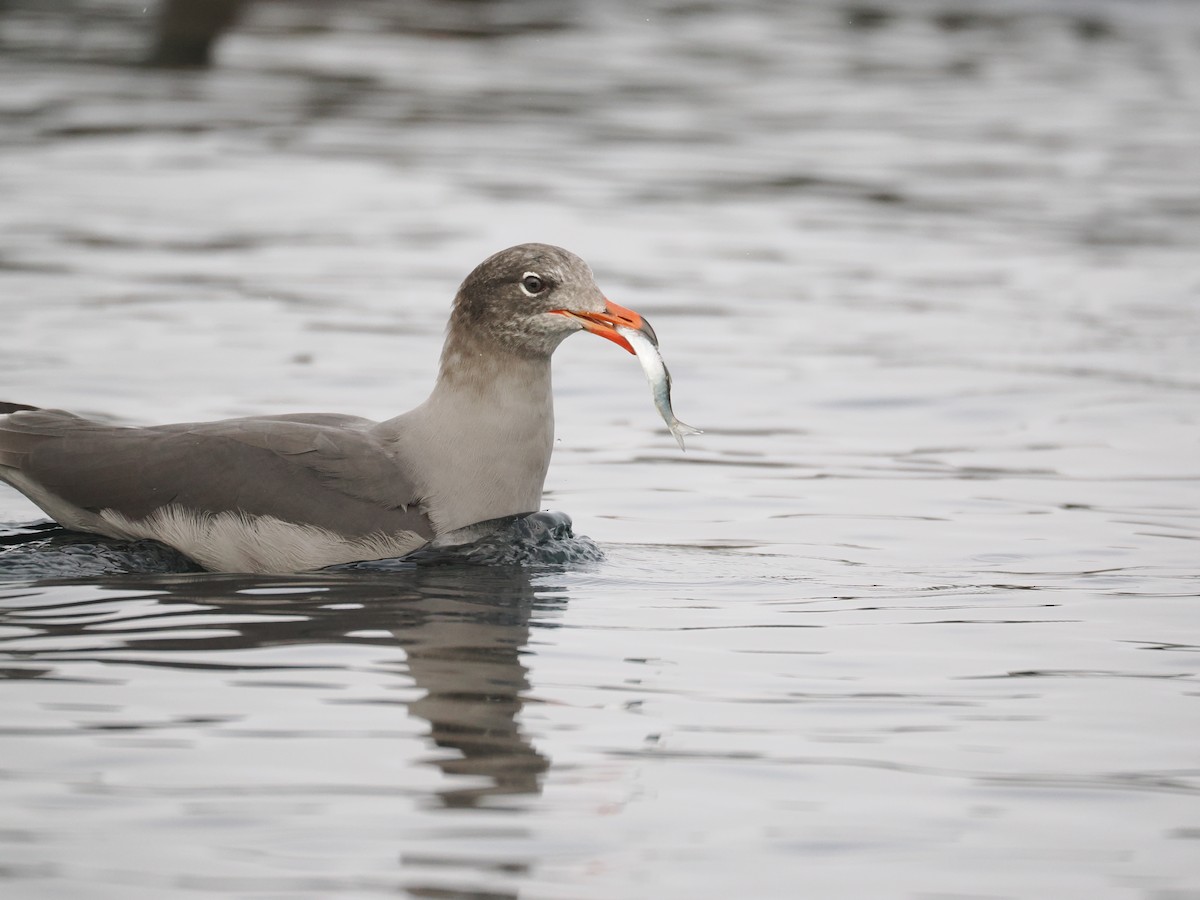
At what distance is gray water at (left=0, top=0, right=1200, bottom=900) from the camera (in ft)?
18.1

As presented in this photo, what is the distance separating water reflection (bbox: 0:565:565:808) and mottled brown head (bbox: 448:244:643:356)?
1042 mm

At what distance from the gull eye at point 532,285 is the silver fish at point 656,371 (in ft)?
1.33

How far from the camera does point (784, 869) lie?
207 inches

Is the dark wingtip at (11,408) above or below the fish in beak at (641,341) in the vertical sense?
below

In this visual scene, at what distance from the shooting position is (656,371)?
8.39 m

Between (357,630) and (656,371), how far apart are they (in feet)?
5.84

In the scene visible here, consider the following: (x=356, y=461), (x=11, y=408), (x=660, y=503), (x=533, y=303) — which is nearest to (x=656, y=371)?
(x=533, y=303)

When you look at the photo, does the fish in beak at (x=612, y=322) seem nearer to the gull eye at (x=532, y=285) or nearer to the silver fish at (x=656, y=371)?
the silver fish at (x=656, y=371)

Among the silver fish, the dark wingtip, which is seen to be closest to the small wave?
the dark wingtip

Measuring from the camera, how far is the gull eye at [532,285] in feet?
28.4

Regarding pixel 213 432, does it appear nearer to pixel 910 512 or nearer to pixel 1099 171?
pixel 910 512

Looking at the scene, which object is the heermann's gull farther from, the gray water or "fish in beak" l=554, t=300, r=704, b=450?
the gray water

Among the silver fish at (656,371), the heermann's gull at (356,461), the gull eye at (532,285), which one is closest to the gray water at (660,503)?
the heermann's gull at (356,461)

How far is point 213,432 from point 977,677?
3.52 meters
